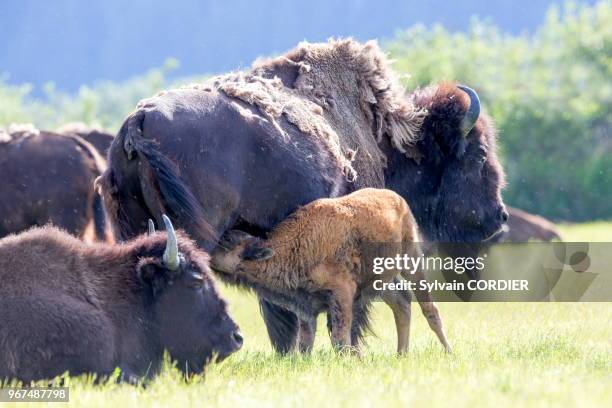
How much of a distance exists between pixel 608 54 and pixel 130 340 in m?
58.3

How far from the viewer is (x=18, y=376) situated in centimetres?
622

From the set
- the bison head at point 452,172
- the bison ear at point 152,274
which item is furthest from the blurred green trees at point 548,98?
the bison ear at point 152,274

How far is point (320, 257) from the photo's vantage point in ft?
25.4

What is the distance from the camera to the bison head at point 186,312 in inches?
267

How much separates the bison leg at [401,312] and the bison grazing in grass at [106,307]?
1.69 meters

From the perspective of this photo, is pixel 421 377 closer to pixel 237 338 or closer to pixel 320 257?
pixel 237 338

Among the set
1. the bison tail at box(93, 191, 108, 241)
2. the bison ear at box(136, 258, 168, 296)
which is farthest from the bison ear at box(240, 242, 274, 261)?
the bison tail at box(93, 191, 108, 241)

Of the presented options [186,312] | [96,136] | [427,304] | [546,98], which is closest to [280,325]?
[427,304]

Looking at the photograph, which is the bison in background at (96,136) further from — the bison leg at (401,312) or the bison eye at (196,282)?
the bison eye at (196,282)

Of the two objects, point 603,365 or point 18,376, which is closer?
point 18,376

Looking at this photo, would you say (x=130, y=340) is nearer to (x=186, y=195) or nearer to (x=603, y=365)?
(x=186, y=195)

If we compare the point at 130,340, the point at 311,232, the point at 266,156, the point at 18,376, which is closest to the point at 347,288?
the point at 311,232

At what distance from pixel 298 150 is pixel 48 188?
640cm

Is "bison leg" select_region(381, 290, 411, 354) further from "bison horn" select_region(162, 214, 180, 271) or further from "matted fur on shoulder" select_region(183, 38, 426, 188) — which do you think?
"bison horn" select_region(162, 214, 180, 271)
